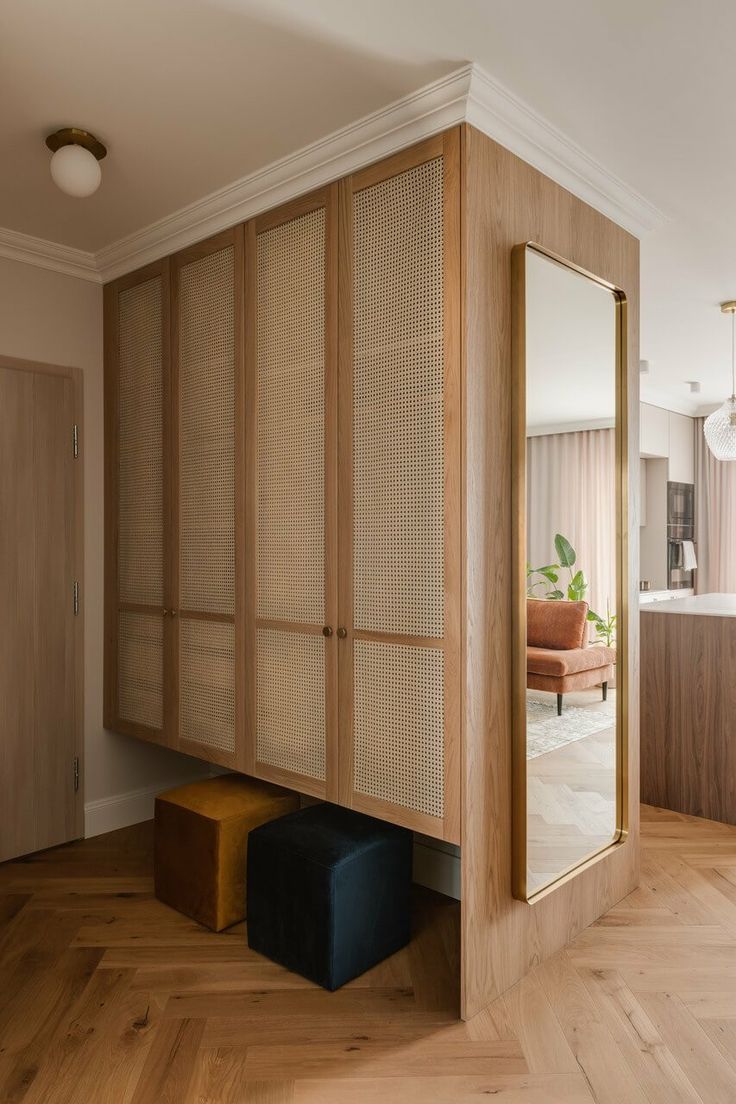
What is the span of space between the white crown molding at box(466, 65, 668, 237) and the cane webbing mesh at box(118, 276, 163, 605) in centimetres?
159

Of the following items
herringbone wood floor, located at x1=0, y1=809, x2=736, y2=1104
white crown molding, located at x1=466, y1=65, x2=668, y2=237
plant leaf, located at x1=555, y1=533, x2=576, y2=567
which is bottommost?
herringbone wood floor, located at x1=0, y1=809, x2=736, y2=1104

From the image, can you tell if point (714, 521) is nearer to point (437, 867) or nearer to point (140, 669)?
point (437, 867)

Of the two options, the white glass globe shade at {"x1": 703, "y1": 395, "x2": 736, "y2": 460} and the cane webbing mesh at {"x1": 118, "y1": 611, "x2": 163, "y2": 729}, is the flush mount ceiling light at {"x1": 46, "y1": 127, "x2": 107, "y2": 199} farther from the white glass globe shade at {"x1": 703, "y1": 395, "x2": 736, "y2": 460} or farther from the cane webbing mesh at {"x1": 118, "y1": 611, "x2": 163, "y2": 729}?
the white glass globe shade at {"x1": 703, "y1": 395, "x2": 736, "y2": 460}

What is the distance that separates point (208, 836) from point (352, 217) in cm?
208

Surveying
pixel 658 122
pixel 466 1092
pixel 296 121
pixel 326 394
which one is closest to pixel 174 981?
pixel 466 1092

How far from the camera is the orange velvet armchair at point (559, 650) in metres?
2.35

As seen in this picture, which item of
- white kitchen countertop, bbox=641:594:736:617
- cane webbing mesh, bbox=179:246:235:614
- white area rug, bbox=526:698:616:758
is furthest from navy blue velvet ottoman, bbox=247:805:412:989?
white kitchen countertop, bbox=641:594:736:617

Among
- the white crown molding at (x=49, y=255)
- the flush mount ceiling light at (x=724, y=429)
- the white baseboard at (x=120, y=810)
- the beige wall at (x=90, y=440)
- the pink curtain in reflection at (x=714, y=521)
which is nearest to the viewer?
the white crown molding at (x=49, y=255)

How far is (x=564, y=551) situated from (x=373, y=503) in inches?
25.9

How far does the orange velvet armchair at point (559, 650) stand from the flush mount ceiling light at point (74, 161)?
183 centimetres

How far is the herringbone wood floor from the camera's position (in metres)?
1.90

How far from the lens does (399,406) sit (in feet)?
7.41

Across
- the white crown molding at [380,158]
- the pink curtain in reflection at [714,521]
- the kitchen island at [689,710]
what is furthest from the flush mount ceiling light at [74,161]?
the pink curtain in reflection at [714,521]

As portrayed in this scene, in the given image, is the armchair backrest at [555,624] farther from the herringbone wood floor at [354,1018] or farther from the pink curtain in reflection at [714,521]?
the pink curtain in reflection at [714,521]
